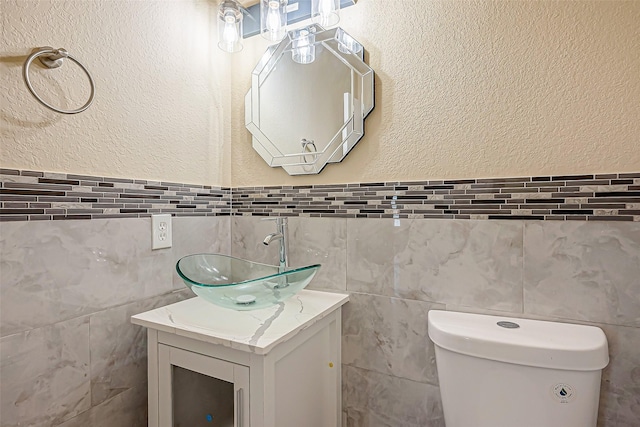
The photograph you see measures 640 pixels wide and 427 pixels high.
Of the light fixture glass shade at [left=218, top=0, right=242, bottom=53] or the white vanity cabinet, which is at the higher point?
the light fixture glass shade at [left=218, top=0, right=242, bottom=53]

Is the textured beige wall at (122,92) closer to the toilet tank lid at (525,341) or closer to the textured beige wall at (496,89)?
the textured beige wall at (496,89)

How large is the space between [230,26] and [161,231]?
0.81 meters

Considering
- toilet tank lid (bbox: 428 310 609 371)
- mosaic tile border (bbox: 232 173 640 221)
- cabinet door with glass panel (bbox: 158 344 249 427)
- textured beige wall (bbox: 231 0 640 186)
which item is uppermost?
textured beige wall (bbox: 231 0 640 186)

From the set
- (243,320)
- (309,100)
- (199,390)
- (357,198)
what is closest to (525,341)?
(357,198)

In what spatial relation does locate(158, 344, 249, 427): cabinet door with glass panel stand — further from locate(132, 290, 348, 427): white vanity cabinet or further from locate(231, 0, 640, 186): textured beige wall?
locate(231, 0, 640, 186): textured beige wall

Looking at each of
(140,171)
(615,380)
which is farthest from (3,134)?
(615,380)

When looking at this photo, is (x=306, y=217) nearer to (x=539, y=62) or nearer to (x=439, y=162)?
(x=439, y=162)

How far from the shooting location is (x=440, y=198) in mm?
1048

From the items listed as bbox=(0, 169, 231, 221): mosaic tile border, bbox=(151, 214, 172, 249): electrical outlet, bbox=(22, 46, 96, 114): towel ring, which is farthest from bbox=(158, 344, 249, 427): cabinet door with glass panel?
bbox=(22, 46, 96, 114): towel ring

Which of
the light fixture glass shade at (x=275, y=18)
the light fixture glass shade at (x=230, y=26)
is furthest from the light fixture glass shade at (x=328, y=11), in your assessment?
the light fixture glass shade at (x=230, y=26)

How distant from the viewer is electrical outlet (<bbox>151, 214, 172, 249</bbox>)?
3.60ft

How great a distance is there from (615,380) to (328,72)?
4.08ft

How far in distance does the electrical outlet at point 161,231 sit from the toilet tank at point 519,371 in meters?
0.89

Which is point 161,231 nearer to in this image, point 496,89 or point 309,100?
point 309,100
